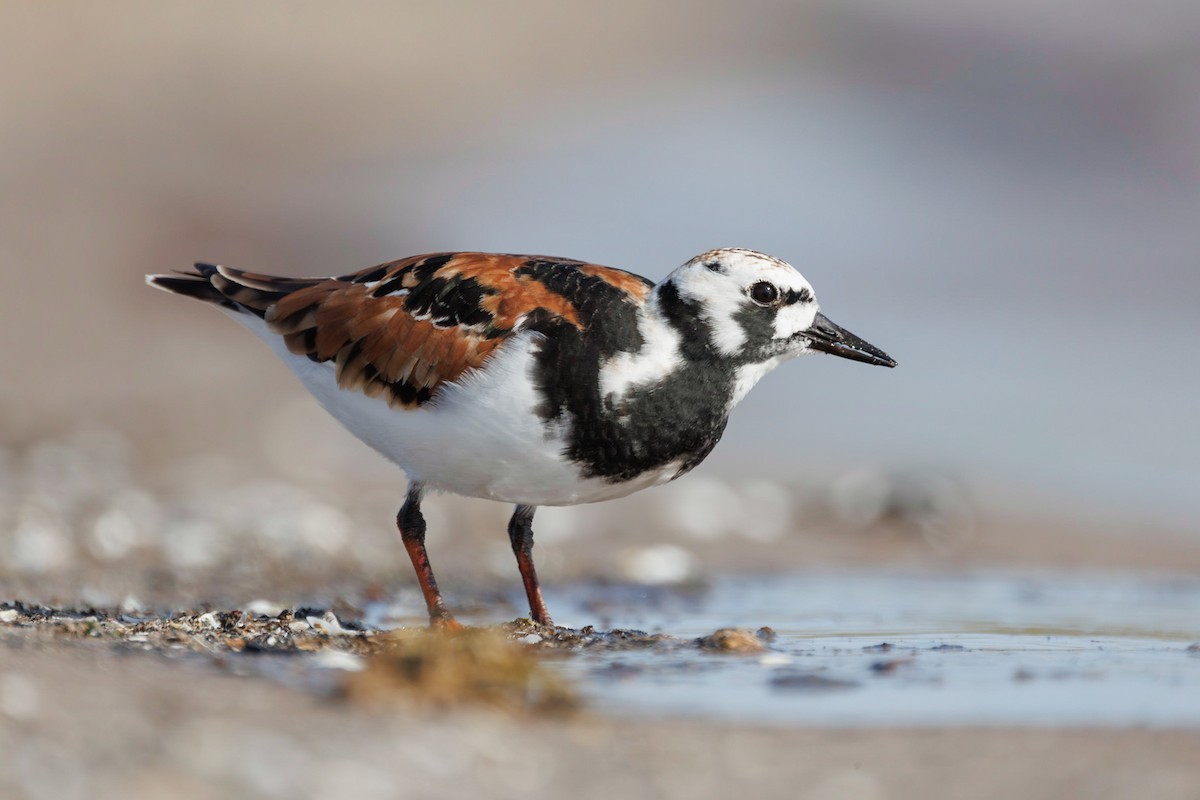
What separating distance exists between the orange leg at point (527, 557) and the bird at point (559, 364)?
16 mm

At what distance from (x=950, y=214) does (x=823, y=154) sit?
1.84 meters

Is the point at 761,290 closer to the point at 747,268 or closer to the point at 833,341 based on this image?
the point at 747,268

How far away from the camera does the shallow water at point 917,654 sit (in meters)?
3.53

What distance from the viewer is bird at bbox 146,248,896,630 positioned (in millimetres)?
4316

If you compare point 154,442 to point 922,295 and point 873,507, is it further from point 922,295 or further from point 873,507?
point 922,295

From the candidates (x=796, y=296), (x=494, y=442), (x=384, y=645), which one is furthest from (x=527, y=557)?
(x=796, y=296)

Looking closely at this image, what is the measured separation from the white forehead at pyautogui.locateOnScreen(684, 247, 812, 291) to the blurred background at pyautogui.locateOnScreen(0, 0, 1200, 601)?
197 cm

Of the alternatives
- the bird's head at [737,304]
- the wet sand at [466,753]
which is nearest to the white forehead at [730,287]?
the bird's head at [737,304]

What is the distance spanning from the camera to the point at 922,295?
11.9 meters

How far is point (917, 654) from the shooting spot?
4.29 metres

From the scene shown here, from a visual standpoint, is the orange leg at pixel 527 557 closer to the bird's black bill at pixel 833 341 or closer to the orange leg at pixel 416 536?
the orange leg at pixel 416 536

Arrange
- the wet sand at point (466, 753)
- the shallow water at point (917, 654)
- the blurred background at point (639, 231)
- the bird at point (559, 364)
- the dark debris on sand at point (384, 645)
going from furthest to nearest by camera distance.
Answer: the blurred background at point (639, 231) < the bird at point (559, 364) < the shallow water at point (917, 654) < the dark debris on sand at point (384, 645) < the wet sand at point (466, 753)

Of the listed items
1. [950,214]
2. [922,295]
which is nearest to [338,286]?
[922,295]

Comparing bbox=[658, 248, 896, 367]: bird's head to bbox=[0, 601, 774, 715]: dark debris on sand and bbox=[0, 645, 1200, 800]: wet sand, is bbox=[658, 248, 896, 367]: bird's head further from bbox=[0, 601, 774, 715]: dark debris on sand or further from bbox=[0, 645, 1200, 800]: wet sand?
bbox=[0, 645, 1200, 800]: wet sand
